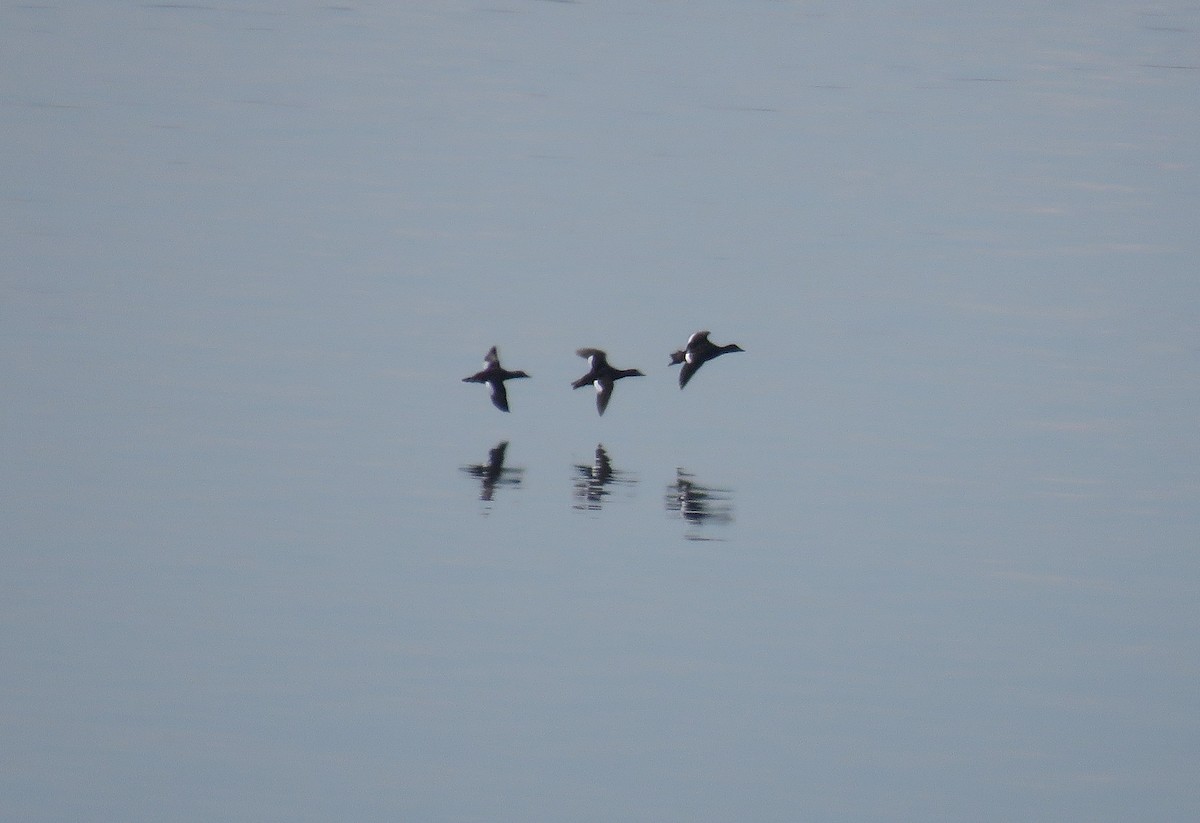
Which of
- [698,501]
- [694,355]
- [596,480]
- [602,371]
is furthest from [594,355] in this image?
[698,501]

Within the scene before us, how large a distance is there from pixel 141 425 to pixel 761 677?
22.7 feet

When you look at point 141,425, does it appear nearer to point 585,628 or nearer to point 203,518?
point 203,518

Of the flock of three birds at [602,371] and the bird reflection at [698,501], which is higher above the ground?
the flock of three birds at [602,371]

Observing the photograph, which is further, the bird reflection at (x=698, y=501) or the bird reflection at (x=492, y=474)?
the bird reflection at (x=492, y=474)

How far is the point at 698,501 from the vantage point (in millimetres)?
15844

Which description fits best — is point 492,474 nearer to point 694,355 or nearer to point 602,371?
point 602,371

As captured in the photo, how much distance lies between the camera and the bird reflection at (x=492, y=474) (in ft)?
52.6

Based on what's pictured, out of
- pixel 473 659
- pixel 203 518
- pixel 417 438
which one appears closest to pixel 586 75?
pixel 417 438

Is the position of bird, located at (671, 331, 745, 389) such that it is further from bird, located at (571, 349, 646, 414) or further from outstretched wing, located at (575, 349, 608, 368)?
outstretched wing, located at (575, 349, 608, 368)

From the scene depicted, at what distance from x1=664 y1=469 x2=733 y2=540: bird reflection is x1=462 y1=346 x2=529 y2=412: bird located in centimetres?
235

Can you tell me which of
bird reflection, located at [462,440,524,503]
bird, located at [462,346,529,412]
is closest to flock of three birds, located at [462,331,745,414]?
bird, located at [462,346,529,412]

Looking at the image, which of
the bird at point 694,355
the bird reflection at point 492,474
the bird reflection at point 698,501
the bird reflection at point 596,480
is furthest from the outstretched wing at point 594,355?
the bird reflection at point 698,501

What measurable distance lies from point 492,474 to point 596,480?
0.85 metres

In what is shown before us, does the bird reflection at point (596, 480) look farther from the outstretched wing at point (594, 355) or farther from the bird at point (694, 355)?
the bird at point (694, 355)
